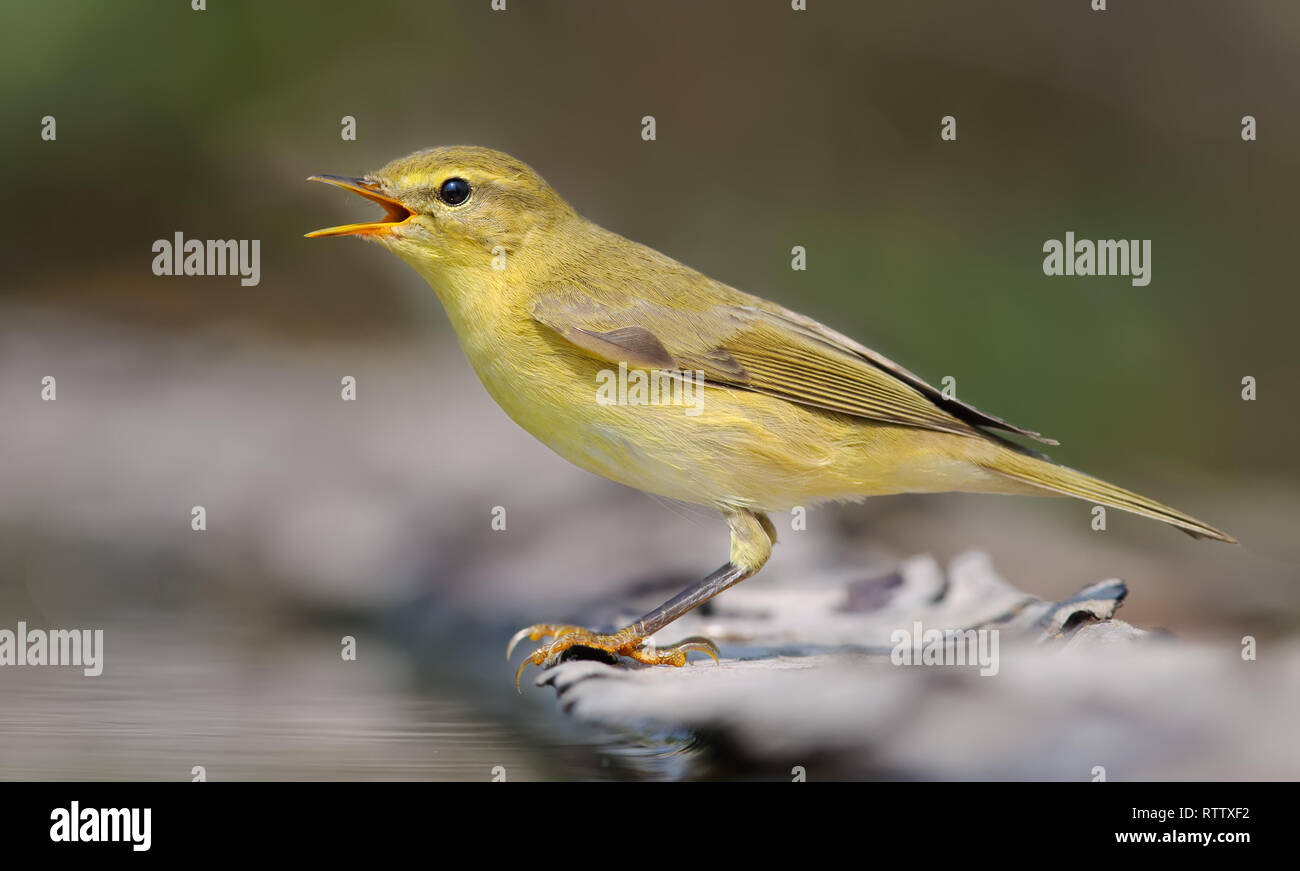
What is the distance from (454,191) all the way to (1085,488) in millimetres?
2065

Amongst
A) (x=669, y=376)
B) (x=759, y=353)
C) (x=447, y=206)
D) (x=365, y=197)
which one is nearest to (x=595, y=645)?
(x=669, y=376)

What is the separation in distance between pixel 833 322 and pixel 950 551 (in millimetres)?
1071

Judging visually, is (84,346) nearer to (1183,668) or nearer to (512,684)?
(512,684)

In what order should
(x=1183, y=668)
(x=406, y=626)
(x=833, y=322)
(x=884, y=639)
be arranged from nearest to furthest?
1. (x=1183, y=668)
2. (x=884, y=639)
3. (x=406, y=626)
4. (x=833, y=322)

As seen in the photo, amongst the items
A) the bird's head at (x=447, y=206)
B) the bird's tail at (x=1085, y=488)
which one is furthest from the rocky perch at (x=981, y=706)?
the bird's head at (x=447, y=206)

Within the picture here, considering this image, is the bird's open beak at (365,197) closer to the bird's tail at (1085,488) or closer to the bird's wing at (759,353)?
the bird's wing at (759,353)

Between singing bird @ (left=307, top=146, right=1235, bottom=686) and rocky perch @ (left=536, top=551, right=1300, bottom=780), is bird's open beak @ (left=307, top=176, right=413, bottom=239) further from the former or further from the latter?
rocky perch @ (left=536, top=551, right=1300, bottom=780)

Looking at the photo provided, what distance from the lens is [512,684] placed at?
12.1 ft

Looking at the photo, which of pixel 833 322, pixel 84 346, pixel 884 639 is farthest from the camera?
pixel 84 346

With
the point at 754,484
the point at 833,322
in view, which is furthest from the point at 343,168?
the point at 754,484

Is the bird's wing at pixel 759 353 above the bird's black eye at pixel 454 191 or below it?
below

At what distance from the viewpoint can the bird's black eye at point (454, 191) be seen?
3.59 meters

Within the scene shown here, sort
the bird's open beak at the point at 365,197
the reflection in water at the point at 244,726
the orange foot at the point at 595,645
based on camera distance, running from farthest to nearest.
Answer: the orange foot at the point at 595,645 < the bird's open beak at the point at 365,197 < the reflection in water at the point at 244,726

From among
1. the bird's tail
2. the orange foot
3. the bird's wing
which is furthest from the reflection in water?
the bird's tail
